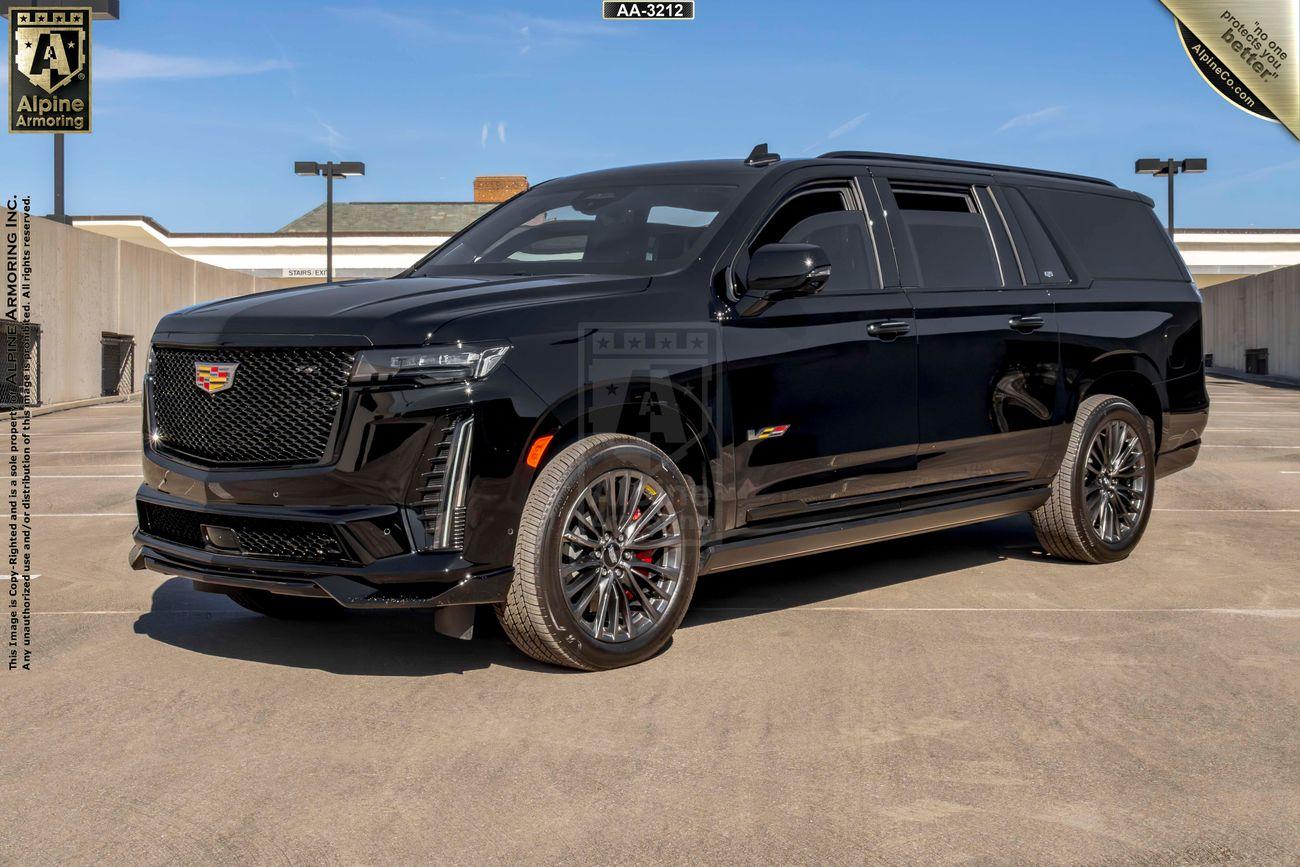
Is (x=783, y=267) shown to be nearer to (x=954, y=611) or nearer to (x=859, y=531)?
(x=859, y=531)

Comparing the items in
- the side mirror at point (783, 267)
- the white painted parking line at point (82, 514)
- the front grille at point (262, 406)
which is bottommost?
the white painted parking line at point (82, 514)

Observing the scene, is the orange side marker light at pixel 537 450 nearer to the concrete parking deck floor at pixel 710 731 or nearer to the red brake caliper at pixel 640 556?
the red brake caliper at pixel 640 556

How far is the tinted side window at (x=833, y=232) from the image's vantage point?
6.25m

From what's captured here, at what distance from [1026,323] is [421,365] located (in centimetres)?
357

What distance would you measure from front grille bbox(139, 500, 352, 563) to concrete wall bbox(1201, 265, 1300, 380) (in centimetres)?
3168

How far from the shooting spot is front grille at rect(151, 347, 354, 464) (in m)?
4.93

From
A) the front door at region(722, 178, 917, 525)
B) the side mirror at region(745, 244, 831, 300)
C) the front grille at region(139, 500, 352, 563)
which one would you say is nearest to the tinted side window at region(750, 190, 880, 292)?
the front door at region(722, 178, 917, 525)

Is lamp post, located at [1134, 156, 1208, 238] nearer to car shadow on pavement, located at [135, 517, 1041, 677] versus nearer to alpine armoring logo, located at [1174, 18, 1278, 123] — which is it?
alpine armoring logo, located at [1174, 18, 1278, 123]

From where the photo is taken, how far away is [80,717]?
468 centimetres

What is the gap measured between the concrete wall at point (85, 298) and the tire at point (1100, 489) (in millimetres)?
18664

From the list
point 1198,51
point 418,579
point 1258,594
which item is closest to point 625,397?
point 418,579

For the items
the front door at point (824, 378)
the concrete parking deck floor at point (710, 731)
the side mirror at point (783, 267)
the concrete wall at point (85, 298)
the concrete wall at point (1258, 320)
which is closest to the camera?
the concrete parking deck floor at point (710, 731)

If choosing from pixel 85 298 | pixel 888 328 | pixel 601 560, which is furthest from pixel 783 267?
pixel 85 298

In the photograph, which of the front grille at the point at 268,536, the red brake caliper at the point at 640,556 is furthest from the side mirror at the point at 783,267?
the front grille at the point at 268,536
